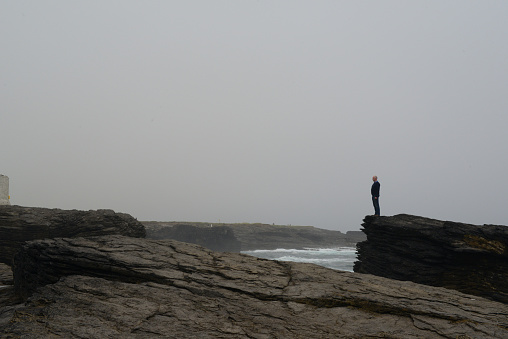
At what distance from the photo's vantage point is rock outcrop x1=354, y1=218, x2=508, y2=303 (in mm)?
12367

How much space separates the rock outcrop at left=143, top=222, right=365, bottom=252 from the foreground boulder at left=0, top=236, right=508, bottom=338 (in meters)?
60.8

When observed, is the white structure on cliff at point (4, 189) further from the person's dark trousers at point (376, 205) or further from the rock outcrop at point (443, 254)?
the rock outcrop at point (443, 254)

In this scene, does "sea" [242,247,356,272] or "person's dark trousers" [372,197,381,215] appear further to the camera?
"sea" [242,247,356,272]

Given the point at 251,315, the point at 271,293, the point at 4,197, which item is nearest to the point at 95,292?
the point at 251,315

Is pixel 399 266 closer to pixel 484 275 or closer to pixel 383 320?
pixel 484 275

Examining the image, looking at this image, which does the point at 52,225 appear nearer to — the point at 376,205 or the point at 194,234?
the point at 376,205

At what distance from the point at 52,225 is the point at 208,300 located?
14.5 meters

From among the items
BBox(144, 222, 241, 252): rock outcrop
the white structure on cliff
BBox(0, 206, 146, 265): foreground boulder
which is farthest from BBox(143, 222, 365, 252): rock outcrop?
BBox(0, 206, 146, 265): foreground boulder

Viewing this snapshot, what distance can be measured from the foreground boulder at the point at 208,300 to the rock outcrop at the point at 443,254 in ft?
18.5

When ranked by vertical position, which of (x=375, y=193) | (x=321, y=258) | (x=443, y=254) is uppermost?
(x=375, y=193)

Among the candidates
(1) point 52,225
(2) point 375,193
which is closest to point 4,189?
(1) point 52,225

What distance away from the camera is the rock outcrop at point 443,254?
A: 487 inches

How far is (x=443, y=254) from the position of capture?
534 inches

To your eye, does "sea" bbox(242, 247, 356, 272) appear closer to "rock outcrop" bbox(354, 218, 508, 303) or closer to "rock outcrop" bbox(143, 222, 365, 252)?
"rock outcrop" bbox(143, 222, 365, 252)
